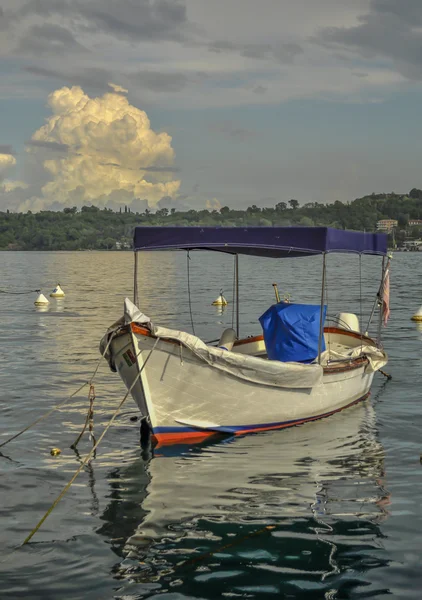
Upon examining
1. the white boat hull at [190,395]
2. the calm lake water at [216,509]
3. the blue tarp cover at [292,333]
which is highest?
the blue tarp cover at [292,333]

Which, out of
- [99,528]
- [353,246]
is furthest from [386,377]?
[99,528]

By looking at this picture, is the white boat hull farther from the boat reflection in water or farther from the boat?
the boat reflection in water

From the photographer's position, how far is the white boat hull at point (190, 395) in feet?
46.5

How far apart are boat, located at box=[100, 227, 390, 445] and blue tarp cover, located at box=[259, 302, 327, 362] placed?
21mm

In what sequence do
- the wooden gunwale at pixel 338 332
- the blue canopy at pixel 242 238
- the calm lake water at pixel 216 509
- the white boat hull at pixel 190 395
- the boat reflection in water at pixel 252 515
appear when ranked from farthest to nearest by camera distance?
the blue canopy at pixel 242 238, the white boat hull at pixel 190 395, the wooden gunwale at pixel 338 332, the boat reflection in water at pixel 252 515, the calm lake water at pixel 216 509

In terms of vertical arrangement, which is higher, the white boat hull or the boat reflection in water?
the white boat hull

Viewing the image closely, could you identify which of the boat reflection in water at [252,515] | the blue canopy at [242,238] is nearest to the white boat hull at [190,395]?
the boat reflection in water at [252,515]

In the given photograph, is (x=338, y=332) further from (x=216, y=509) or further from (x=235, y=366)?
(x=216, y=509)

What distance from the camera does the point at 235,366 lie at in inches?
576

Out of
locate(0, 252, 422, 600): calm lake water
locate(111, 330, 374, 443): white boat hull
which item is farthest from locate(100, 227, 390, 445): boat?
locate(0, 252, 422, 600): calm lake water

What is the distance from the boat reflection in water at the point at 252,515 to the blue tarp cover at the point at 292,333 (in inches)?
72.8

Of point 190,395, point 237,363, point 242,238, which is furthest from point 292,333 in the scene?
point 190,395

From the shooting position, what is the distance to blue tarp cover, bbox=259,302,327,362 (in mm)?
17016

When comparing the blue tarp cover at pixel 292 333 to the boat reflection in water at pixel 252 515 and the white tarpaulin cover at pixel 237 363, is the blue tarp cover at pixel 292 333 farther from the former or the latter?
the boat reflection in water at pixel 252 515
